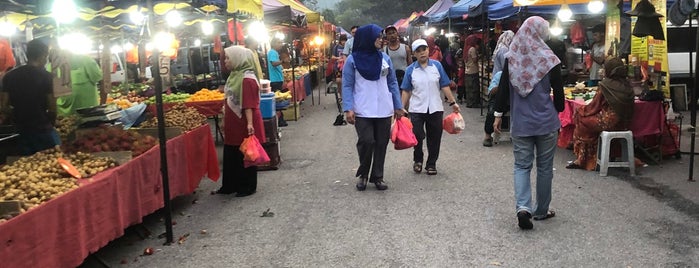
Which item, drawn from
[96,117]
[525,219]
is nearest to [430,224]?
[525,219]

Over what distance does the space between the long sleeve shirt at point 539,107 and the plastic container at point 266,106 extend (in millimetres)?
4445

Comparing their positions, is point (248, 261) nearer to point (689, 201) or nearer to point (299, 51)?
point (689, 201)

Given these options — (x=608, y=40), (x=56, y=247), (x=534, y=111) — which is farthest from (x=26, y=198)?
(x=608, y=40)

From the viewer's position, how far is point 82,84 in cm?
854

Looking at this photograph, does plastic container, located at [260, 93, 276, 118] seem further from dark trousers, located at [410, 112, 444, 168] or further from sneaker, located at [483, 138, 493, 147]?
sneaker, located at [483, 138, 493, 147]

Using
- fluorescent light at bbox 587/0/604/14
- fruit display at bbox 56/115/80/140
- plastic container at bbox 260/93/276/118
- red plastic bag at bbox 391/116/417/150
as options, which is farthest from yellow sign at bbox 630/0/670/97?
fruit display at bbox 56/115/80/140

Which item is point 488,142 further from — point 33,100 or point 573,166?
Answer: point 33,100

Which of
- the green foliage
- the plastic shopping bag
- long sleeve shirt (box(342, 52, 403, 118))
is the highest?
the green foliage

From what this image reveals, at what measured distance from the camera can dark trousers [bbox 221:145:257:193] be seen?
291 inches

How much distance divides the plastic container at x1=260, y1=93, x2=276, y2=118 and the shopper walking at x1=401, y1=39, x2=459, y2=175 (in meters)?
2.20

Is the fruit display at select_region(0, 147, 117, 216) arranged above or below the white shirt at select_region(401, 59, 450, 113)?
below

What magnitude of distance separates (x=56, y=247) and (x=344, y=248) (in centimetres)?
221

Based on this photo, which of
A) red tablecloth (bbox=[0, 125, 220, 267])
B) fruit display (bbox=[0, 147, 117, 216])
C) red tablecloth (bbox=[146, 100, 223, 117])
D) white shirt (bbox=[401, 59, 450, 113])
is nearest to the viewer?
red tablecloth (bbox=[0, 125, 220, 267])

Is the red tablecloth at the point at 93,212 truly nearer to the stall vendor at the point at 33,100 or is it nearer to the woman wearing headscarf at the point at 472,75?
the stall vendor at the point at 33,100
